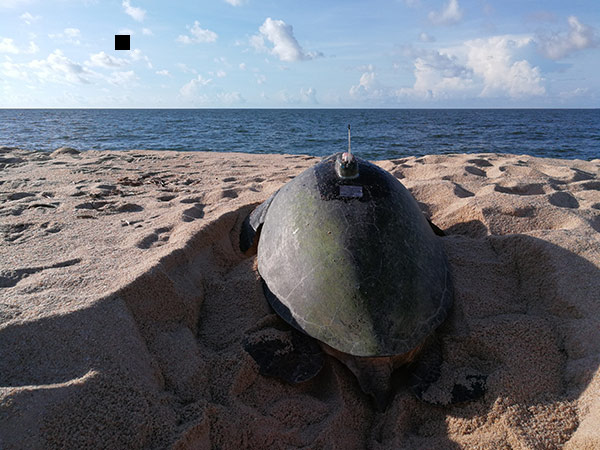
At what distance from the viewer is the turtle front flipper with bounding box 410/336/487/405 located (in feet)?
5.95

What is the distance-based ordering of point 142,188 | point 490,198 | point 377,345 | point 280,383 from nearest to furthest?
point 377,345, point 280,383, point 490,198, point 142,188

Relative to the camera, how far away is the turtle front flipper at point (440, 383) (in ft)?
5.95

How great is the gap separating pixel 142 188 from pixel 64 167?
8.63 feet

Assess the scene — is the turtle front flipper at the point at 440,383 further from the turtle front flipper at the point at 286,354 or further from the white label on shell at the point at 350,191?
the white label on shell at the point at 350,191

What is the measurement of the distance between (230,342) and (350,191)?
113cm

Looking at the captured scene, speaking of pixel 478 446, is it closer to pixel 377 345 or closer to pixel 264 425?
pixel 377 345

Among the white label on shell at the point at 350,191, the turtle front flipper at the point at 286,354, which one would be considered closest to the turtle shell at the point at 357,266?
the white label on shell at the point at 350,191

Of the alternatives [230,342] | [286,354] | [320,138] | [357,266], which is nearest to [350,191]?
[357,266]

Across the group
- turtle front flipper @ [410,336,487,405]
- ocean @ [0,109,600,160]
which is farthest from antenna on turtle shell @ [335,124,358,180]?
ocean @ [0,109,600,160]

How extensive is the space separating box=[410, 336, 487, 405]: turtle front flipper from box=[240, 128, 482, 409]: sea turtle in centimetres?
1

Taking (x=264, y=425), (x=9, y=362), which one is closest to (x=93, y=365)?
(x=9, y=362)

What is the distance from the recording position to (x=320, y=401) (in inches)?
73.9

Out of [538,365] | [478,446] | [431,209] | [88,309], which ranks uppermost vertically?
[431,209]

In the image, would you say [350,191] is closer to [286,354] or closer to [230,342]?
[286,354]
